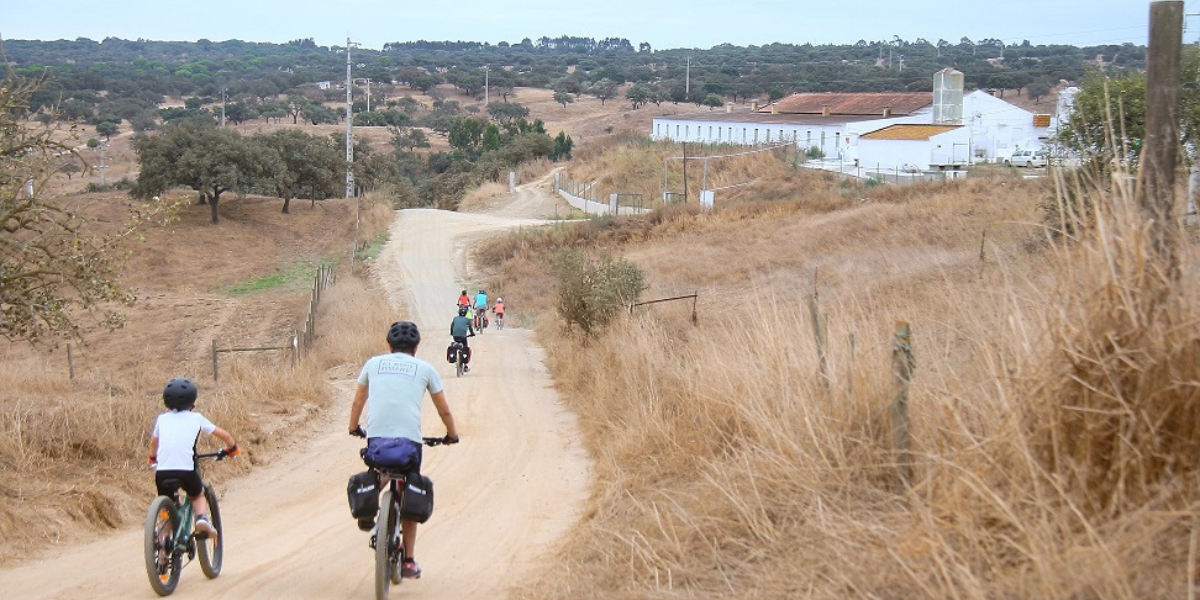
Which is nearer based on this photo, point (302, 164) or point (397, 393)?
point (397, 393)

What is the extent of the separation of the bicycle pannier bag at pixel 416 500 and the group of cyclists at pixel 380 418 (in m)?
0.07

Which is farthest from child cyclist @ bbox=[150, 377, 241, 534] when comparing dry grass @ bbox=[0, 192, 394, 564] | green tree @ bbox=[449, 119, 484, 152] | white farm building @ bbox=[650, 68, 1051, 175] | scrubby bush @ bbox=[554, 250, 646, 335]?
green tree @ bbox=[449, 119, 484, 152]

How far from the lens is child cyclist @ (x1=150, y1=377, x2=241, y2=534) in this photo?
7516mm

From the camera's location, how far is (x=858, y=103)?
81312mm

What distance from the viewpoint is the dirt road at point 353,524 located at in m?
7.82

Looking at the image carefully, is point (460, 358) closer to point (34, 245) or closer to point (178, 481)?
point (34, 245)

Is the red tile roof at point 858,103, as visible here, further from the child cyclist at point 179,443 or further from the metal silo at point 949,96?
the child cyclist at point 179,443

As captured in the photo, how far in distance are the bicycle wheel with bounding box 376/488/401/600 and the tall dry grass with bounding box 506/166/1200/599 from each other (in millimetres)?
902

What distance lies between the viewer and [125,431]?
11289 millimetres

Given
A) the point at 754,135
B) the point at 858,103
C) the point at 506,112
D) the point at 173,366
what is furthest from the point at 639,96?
the point at 173,366

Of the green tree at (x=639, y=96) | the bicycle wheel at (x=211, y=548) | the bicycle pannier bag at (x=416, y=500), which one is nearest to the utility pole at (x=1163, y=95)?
the bicycle pannier bag at (x=416, y=500)

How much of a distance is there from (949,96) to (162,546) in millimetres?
65686

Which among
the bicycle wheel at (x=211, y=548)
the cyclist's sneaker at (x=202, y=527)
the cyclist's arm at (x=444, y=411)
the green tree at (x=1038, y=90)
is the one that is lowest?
the bicycle wheel at (x=211, y=548)

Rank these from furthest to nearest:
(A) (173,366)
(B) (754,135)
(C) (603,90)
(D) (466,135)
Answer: (C) (603,90), (D) (466,135), (B) (754,135), (A) (173,366)
